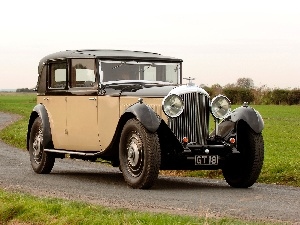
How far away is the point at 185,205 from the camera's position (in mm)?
9992

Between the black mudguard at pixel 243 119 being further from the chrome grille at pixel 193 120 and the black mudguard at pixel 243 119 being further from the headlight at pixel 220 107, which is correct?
the chrome grille at pixel 193 120

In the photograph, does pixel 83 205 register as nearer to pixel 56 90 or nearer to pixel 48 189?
pixel 48 189

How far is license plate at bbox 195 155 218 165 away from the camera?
1213 centimetres

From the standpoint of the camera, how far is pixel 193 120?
12.5 metres

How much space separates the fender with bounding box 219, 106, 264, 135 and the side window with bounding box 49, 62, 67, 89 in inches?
133

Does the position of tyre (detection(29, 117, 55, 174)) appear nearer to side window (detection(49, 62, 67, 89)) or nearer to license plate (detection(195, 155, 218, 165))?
side window (detection(49, 62, 67, 89))

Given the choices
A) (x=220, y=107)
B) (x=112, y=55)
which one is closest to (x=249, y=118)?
(x=220, y=107)

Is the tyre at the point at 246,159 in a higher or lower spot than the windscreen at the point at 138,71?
lower

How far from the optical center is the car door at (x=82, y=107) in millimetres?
13539

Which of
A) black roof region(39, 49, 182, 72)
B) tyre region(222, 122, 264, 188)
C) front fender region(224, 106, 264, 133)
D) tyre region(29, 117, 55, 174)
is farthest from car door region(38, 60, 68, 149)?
tyre region(222, 122, 264, 188)

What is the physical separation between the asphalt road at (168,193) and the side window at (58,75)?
70.9 inches

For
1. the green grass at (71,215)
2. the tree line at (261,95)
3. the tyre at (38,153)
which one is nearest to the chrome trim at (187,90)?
the green grass at (71,215)

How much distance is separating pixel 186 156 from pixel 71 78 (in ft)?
11.2

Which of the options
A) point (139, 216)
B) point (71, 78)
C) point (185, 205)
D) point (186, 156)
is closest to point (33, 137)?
point (71, 78)
